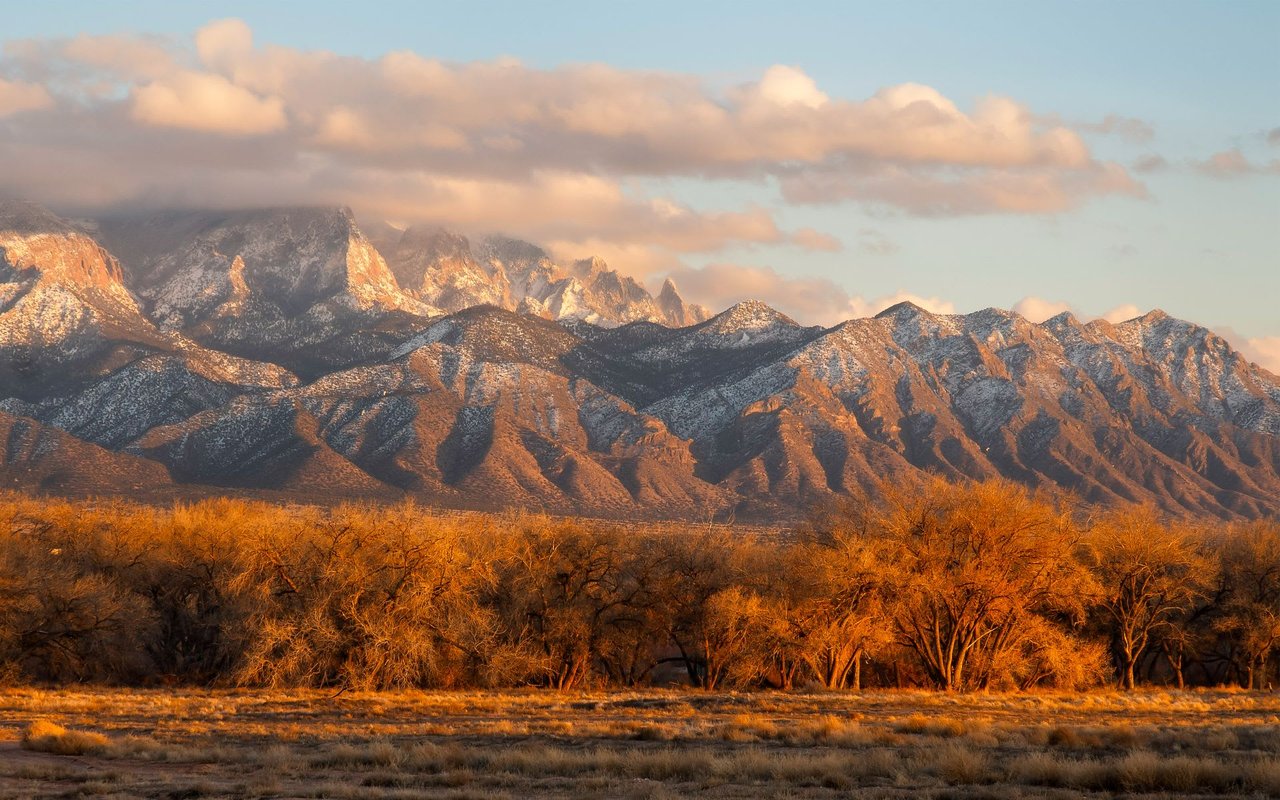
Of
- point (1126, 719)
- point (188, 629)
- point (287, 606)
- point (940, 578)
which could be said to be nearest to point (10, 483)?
point (188, 629)

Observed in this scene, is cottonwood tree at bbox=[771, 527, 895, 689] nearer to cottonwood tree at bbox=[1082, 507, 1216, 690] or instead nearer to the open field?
the open field

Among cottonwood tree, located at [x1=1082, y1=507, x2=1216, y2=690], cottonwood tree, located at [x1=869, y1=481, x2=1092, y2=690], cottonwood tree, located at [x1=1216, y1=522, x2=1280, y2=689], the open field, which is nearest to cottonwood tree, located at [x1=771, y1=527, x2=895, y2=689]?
cottonwood tree, located at [x1=869, y1=481, x2=1092, y2=690]

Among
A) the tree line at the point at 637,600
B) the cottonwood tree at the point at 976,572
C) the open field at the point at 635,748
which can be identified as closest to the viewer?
the open field at the point at 635,748

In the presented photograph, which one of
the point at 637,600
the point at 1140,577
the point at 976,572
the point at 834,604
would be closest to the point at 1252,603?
the point at 1140,577

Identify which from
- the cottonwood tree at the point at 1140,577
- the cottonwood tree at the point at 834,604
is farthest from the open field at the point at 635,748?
the cottonwood tree at the point at 1140,577

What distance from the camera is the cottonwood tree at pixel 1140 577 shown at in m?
62.0

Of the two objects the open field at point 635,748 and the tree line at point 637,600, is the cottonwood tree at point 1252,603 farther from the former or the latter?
the open field at point 635,748

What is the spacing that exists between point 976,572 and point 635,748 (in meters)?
26.5

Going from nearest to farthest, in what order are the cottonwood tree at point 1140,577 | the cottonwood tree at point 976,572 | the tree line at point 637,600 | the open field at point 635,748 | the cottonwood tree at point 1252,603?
the open field at point 635,748 → the cottonwood tree at point 976,572 → the tree line at point 637,600 → the cottonwood tree at point 1140,577 → the cottonwood tree at point 1252,603

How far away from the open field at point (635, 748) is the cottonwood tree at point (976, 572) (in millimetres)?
6939

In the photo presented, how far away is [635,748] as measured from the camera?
29562 mm

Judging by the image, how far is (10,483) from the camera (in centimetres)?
18088

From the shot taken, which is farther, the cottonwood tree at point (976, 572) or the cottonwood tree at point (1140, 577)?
the cottonwood tree at point (1140, 577)

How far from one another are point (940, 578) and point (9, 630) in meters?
41.2
